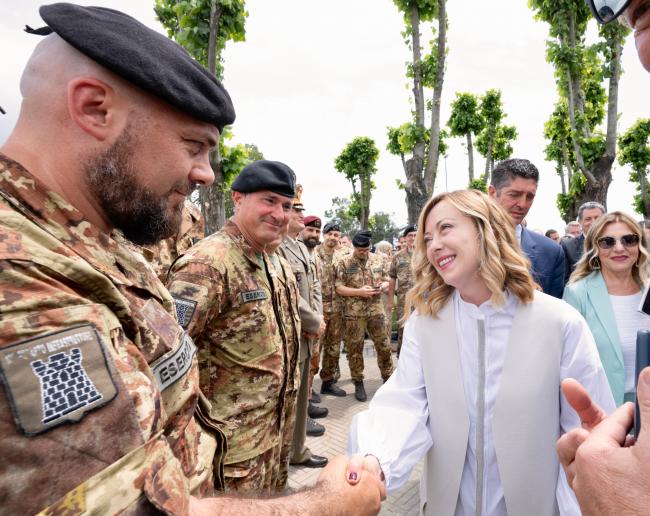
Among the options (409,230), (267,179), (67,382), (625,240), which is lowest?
(67,382)

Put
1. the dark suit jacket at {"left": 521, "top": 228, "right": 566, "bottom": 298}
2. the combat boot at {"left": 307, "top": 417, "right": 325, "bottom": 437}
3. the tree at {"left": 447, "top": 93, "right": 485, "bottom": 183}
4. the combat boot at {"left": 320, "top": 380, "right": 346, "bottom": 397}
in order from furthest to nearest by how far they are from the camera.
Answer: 1. the tree at {"left": 447, "top": 93, "right": 485, "bottom": 183}
2. the combat boot at {"left": 320, "top": 380, "right": 346, "bottom": 397}
3. the combat boot at {"left": 307, "top": 417, "right": 325, "bottom": 437}
4. the dark suit jacket at {"left": 521, "top": 228, "right": 566, "bottom": 298}

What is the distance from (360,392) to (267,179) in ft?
14.3

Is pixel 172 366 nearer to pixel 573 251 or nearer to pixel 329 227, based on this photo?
pixel 573 251

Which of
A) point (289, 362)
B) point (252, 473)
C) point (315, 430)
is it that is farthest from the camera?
point (315, 430)

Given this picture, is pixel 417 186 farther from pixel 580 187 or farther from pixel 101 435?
pixel 101 435

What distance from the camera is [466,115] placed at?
74.3ft

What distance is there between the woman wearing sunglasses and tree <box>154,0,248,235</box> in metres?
5.01

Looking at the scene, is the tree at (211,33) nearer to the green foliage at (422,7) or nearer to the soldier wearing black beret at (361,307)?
the soldier wearing black beret at (361,307)

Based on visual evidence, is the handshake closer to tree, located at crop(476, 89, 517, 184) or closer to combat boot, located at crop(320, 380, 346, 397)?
combat boot, located at crop(320, 380, 346, 397)

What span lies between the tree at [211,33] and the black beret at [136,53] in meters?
5.08

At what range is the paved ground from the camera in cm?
341

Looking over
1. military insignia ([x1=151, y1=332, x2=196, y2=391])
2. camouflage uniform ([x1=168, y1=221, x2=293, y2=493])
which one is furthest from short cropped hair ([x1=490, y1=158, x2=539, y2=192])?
military insignia ([x1=151, y1=332, x2=196, y2=391])

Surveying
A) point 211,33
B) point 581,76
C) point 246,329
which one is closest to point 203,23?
point 211,33

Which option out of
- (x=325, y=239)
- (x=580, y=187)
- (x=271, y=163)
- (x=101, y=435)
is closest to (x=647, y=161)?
(x=580, y=187)
